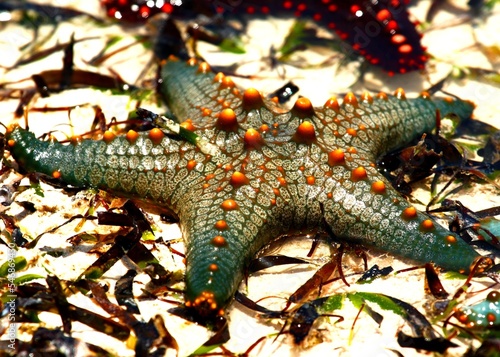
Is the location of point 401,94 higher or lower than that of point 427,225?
higher

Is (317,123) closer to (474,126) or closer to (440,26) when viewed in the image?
(474,126)

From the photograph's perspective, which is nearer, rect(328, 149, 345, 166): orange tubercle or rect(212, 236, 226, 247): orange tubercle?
rect(212, 236, 226, 247): orange tubercle

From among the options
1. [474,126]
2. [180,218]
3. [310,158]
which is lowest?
[180,218]

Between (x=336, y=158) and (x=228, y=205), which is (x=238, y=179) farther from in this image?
(x=336, y=158)

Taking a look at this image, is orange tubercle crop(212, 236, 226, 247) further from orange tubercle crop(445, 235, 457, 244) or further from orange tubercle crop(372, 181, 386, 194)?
orange tubercle crop(445, 235, 457, 244)

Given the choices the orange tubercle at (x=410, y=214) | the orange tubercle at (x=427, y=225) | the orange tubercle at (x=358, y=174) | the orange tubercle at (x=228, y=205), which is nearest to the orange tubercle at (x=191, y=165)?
the orange tubercle at (x=228, y=205)

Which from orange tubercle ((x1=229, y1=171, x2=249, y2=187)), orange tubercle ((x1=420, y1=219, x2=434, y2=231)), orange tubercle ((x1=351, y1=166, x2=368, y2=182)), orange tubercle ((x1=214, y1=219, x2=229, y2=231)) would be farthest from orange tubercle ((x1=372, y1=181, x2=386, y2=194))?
orange tubercle ((x1=214, y1=219, x2=229, y2=231))

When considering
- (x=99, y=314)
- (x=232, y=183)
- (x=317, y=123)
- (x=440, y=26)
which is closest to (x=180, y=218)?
(x=232, y=183)

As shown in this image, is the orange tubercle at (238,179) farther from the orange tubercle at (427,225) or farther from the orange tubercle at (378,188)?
the orange tubercle at (427,225)

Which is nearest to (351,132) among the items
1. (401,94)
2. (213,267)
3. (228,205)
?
(401,94)
